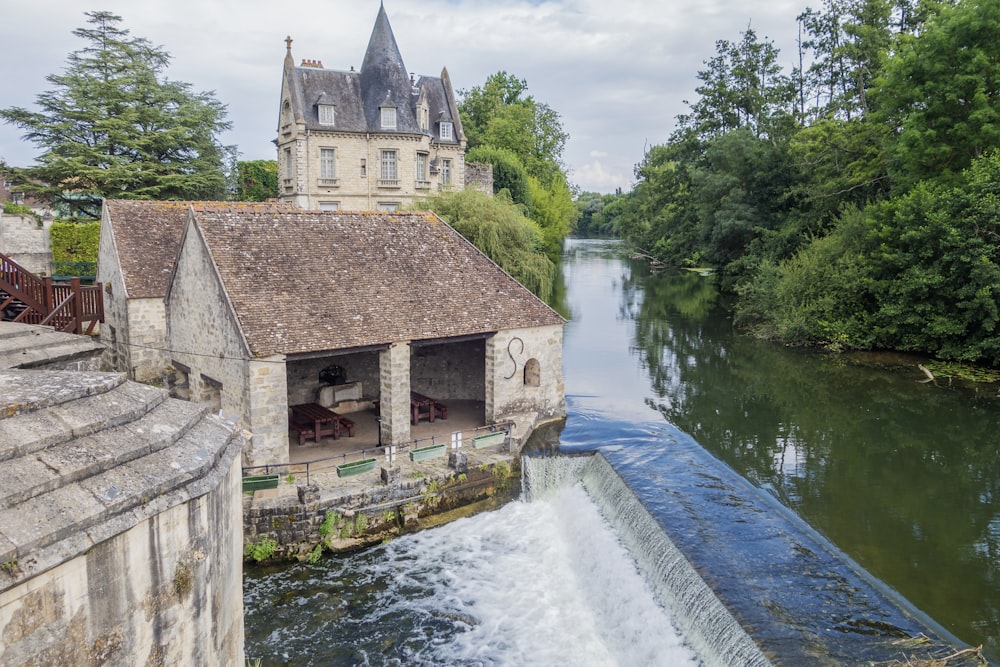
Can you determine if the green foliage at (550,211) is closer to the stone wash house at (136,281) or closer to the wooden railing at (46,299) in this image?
the stone wash house at (136,281)

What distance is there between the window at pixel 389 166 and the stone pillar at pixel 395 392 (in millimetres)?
20543

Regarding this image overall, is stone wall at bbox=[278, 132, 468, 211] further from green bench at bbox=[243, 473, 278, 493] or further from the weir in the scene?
green bench at bbox=[243, 473, 278, 493]

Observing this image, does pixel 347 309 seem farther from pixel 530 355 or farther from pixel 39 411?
pixel 39 411

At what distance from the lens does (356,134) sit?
32906 millimetres

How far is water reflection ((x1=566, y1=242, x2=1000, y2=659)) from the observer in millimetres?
11547

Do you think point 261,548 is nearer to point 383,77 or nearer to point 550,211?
point 383,77

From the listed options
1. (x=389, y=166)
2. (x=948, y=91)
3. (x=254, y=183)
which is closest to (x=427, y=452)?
(x=948, y=91)

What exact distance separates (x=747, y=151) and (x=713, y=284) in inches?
505

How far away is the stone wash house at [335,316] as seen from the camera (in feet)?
44.3

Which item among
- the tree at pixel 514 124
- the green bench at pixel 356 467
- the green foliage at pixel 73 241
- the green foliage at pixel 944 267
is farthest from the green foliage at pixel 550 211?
the green bench at pixel 356 467

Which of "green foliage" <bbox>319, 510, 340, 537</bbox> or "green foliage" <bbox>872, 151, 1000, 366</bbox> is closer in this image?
"green foliage" <bbox>319, 510, 340, 537</bbox>

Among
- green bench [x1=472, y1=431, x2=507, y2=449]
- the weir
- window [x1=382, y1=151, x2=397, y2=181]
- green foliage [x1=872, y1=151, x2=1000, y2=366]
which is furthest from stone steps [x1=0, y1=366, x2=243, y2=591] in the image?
window [x1=382, y1=151, x2=397, y2=181]

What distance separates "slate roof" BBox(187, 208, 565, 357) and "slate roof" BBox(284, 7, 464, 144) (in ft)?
55.3

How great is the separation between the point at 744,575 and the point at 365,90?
29.2 metres
